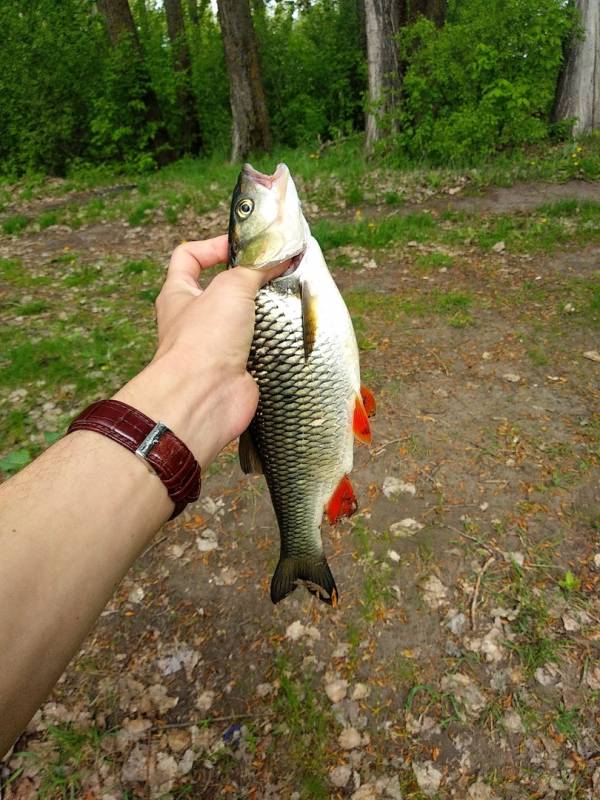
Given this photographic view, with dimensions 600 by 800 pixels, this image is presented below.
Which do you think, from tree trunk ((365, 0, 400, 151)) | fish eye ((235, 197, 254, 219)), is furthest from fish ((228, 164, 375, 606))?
tree trunk ((365, 0, 400, 151))

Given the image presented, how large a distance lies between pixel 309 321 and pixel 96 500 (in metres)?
0.95

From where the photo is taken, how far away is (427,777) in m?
2.45

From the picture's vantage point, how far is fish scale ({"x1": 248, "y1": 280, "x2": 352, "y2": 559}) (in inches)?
78.1

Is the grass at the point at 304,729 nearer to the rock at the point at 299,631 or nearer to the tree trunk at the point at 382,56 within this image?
the rock at the point at 299,631

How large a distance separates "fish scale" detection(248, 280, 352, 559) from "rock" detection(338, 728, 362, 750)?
1.34 m

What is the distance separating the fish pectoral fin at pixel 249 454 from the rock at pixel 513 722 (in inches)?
69.6

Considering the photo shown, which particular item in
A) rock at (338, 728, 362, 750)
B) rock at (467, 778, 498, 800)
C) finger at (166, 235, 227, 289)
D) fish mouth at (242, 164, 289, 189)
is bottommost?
rock at (467, 778, 498, 800)

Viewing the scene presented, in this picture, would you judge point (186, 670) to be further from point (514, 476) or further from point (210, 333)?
point (514, 476)

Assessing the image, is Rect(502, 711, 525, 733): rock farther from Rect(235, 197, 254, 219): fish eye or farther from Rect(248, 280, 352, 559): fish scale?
Rect(235, 197, 254, 219): fish eye

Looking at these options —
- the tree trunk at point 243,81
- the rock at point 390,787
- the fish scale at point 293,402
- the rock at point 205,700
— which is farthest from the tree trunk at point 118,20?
the rock at point 390,787

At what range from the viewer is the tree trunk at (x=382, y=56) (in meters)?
8.95

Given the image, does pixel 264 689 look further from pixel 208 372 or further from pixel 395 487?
pixel 208 372

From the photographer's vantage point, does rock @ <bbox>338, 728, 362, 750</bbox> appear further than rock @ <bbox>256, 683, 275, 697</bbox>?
No

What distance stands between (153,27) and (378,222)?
10.0 m
